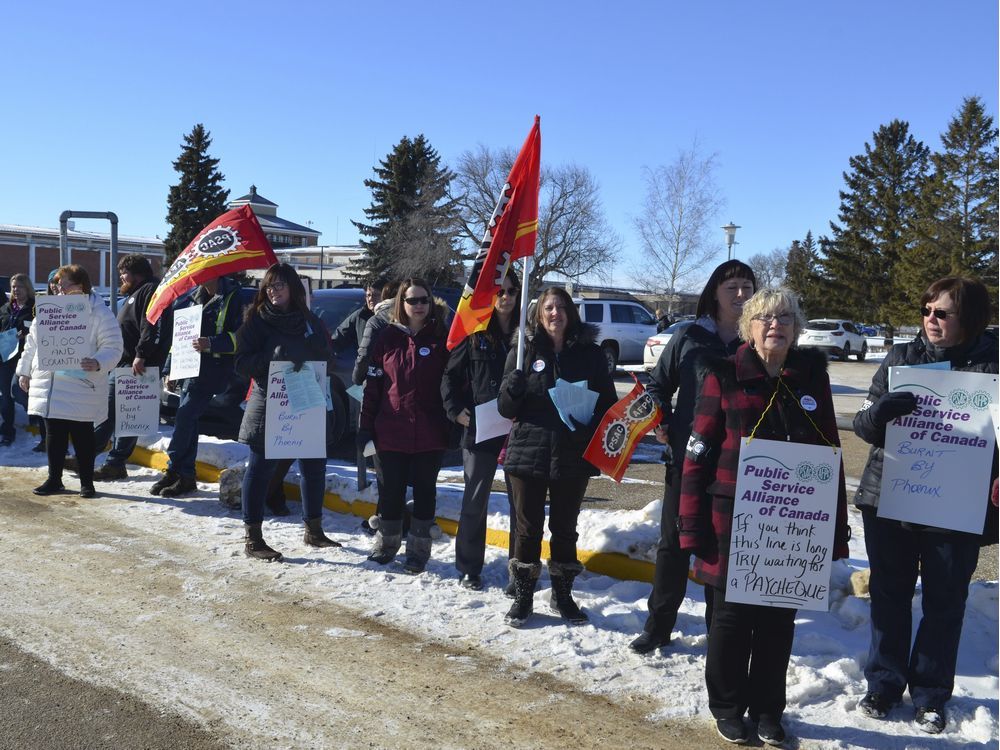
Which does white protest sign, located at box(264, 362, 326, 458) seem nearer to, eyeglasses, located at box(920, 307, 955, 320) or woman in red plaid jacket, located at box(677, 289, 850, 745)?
woman in red plaid jacket, located at box(677, 289, 850, 745)

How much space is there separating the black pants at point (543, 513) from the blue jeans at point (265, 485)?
1.84 m

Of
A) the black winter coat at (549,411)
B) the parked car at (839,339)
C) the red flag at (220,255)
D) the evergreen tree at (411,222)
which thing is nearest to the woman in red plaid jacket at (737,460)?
the black winter coat at (549,411)

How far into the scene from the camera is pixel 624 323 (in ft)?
79.0

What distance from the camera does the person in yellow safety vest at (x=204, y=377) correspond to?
7.30 meters

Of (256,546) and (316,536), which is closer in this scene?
(256,546)

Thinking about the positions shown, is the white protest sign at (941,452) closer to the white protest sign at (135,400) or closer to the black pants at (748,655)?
the black pants at (748,655)

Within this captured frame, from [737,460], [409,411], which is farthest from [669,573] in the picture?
[409,411]

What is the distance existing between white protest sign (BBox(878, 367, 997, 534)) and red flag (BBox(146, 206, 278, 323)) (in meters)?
4.84

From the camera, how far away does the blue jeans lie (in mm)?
6047

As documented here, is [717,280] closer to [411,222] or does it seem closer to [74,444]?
[74,444]

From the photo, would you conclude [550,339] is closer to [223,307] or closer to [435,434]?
[435,434]

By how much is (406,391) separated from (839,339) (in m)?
31.5

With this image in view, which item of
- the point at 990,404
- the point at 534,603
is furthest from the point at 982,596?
the point at 534,603

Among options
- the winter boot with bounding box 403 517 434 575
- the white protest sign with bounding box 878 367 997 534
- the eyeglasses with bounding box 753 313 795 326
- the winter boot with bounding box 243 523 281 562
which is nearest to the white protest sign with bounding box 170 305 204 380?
the winter boot with bounding box 243 523 281 562
